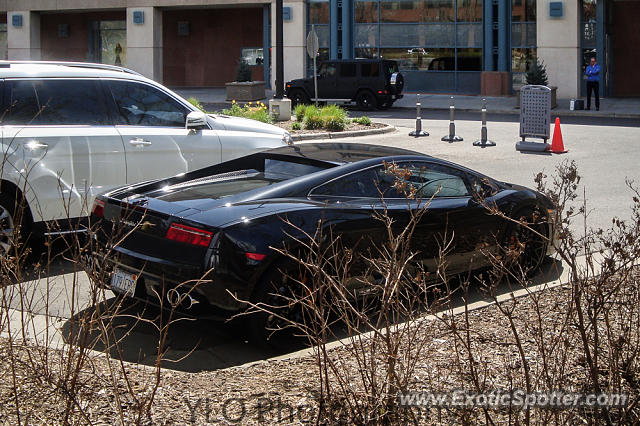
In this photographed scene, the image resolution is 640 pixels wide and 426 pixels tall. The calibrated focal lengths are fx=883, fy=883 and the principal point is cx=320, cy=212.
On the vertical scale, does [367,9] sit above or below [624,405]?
above

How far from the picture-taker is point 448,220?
292 inches

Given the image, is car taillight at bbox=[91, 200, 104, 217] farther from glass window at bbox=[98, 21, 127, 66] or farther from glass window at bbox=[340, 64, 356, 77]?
glass window at bbox=[98, 21, 127, 66]

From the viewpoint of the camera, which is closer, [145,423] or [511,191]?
[145,423]

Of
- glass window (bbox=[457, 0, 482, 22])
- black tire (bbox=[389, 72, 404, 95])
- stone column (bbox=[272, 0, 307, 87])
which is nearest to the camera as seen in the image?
black tire (bbox=[389, 72, 404, 95])

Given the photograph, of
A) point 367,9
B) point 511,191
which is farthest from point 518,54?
point 511,191

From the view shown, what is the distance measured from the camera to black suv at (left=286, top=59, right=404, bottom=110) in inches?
1195

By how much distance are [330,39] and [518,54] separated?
790cm

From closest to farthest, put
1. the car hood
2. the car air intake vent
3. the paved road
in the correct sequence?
the paved road → the car air intake vent → the car hood

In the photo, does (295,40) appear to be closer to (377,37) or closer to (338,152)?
(377,37)

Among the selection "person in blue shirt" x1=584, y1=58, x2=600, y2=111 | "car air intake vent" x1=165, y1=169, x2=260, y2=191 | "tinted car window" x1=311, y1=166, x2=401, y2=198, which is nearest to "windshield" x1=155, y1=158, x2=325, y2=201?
"car air intake vent" x1=165, y1=169, x2=260, y2=191

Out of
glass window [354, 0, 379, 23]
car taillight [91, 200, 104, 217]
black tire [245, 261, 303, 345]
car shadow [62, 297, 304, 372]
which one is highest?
glass window [354, 0, 379, 23]

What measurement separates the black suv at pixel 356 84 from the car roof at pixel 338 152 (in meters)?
22.6

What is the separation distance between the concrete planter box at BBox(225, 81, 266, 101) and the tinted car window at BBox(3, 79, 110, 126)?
24.6 m

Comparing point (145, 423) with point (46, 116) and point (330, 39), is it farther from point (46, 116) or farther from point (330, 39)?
point (330, 39)
